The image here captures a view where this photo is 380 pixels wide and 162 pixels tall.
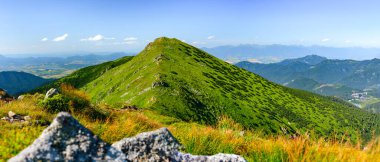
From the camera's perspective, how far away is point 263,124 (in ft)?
390

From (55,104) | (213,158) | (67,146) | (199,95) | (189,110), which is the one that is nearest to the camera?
(67,146)

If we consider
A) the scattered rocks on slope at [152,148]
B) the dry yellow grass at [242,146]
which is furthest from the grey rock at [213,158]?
the dry yellow grass at [242,146]

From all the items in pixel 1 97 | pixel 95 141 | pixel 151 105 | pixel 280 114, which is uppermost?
pixel 95 141

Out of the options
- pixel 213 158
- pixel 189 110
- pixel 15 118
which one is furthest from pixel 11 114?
pixel 189 110

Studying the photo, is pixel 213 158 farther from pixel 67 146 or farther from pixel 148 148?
pixel 67 146

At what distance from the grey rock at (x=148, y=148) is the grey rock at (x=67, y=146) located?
3.52 ft

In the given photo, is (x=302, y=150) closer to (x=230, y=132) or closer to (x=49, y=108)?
(x=230, y=132)

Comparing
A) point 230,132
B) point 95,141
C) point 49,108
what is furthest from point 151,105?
point 95,141

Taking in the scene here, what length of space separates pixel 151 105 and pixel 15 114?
6825 centimetres

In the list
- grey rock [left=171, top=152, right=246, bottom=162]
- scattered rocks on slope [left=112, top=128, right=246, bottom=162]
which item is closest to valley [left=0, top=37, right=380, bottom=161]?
grey rock [left=171, top=152, right=246, bottom=162]

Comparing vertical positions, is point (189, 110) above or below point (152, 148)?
below

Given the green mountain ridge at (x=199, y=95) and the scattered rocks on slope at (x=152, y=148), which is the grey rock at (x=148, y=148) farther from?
the green mountain ridge at (x=199, y=95)

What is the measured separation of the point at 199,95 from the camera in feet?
348

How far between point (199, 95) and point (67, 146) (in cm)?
10212
